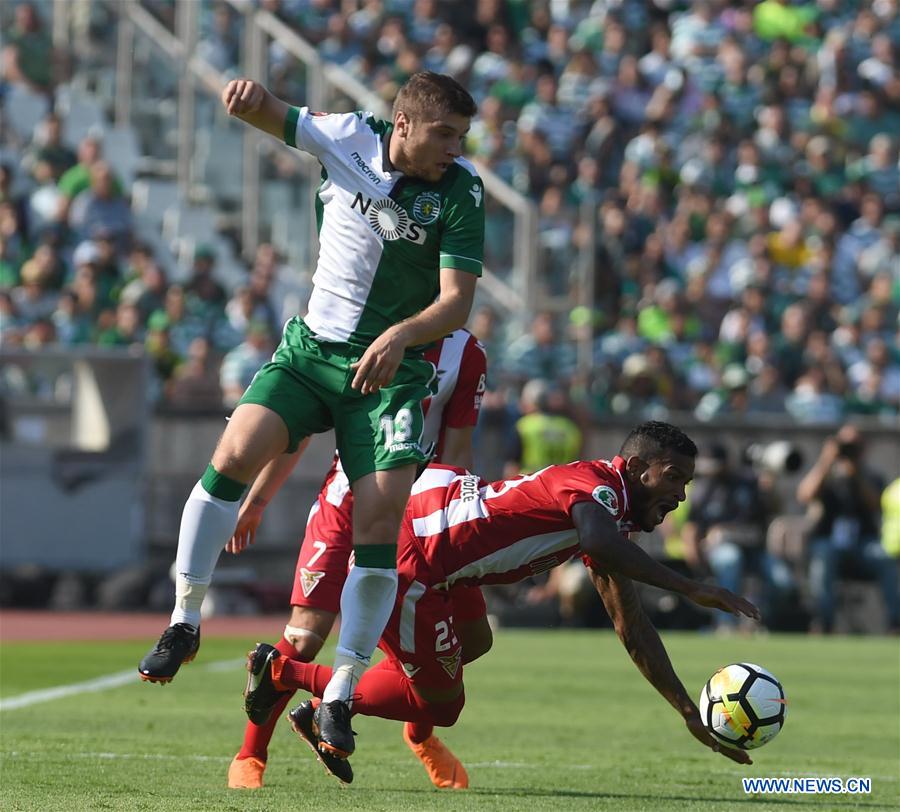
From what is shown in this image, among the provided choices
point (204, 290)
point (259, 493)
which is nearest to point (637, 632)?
point (259, 493)

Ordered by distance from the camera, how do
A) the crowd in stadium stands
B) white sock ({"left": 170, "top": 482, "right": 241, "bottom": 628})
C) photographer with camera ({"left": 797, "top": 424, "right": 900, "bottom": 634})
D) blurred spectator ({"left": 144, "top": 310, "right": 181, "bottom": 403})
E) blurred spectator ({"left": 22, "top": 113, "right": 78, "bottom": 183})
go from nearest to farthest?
white sock ({"left": 170, "top": 482, "right": 241, "bottom": 628}) < photographer with camera ({"left": 797, "top": 424, "right": 900, "bottom": 634}) < blurred spectator ({"left": 144, "top": 310, "right": 181, "bottom": 403}) < the crowd in stadium stands < blurred spectator ({"left": 22, "top": 113, "right": 78, "bottom": 183})

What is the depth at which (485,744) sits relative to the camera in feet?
28.4

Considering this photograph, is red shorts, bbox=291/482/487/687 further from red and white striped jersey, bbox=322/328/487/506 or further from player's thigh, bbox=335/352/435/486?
red and white striped jersey, bbox=322/328/487/506

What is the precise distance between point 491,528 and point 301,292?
12.8 metres

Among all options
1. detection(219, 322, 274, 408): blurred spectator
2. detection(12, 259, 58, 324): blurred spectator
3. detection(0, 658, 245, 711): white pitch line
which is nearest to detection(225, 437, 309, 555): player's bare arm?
detection(0, 658, 245, 711): white pitch line

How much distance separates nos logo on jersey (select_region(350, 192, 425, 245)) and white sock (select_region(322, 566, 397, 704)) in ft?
3.79

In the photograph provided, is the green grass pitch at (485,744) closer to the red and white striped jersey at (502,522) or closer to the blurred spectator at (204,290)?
the red and white striped jersey at (502,522)

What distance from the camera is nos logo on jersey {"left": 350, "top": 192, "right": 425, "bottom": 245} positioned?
270 inches

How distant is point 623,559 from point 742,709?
69 centimetres

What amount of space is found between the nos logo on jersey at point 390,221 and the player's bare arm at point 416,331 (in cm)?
20

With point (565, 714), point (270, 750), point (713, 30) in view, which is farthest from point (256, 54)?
point (270, 750)

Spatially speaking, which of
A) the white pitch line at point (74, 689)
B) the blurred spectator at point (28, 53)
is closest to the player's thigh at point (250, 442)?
the white pitch line at point (74, 689)

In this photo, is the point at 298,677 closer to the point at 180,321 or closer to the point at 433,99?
the point at 433,99

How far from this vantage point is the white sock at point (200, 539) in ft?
22.1
